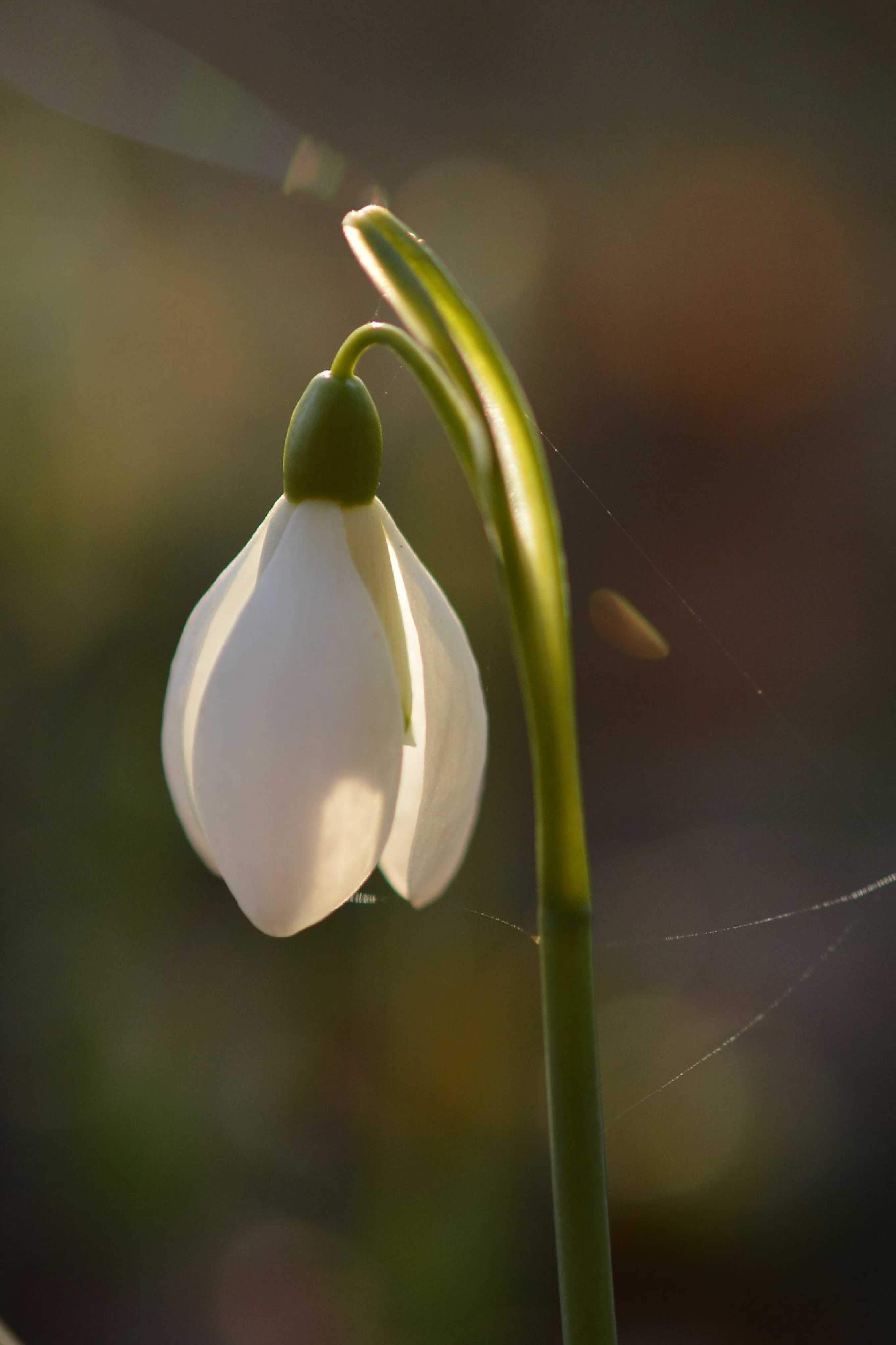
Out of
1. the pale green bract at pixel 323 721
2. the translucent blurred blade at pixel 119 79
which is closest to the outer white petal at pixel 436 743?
the pale green bract at pixel 323 721

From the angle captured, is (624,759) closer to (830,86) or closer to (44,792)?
(44,792)

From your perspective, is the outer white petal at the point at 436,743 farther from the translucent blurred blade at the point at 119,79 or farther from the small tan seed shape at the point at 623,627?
the translucent blurred blade at the point at 119,79

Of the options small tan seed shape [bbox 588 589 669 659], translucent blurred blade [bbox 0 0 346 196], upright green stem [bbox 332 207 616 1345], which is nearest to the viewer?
upright green stem [bbox 332 207 616 1345]

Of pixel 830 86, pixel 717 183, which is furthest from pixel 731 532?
pixel 830 86

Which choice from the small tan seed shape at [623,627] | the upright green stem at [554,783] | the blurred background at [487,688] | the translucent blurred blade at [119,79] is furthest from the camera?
the translucent blurred blade at [119,79]

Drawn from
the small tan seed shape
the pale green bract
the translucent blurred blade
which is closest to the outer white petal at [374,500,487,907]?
the pale green bract

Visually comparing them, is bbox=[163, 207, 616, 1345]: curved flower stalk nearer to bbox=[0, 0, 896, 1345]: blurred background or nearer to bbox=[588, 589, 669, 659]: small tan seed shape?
bbox=[0, 0, 896, 1345]: blurred background

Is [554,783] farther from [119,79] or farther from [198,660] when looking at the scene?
[119,79]
